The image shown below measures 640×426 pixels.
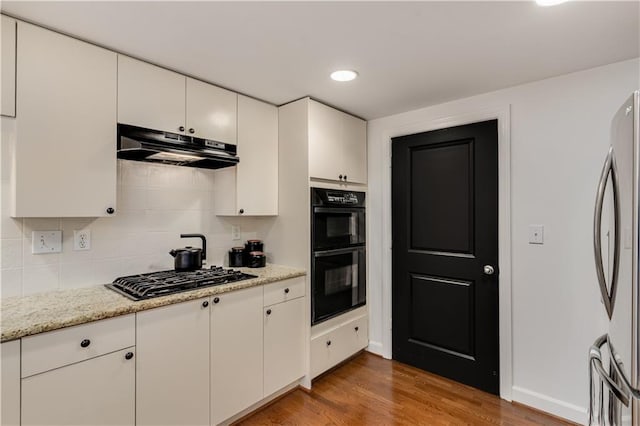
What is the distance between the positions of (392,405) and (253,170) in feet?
6.51

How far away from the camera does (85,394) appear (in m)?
1.46

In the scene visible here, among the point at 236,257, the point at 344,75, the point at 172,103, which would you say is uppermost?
the point at 344,75

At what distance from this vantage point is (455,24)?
5.21 feet

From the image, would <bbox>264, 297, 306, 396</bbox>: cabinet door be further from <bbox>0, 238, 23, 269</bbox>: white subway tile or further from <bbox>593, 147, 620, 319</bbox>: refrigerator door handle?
<bbox>593, 147, 620, 319</bbox>: refrigerator door handle

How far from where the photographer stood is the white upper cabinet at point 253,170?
2.48 metres

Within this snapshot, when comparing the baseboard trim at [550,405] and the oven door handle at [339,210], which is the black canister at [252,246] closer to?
the oven door handle at [339,210]

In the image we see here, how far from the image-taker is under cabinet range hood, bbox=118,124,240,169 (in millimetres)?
1794

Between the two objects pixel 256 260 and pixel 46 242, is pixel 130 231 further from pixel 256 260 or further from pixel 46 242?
pixel 256 260

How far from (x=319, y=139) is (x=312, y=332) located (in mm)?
1518

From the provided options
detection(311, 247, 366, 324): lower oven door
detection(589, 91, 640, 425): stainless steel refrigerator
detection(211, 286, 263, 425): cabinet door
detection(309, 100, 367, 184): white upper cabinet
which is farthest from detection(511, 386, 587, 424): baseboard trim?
detection(309, 100, 367, 184): white upper cabinet

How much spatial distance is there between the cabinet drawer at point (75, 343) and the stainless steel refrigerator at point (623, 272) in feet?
6.63

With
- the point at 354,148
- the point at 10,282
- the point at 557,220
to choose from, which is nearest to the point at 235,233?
the point at 354,148

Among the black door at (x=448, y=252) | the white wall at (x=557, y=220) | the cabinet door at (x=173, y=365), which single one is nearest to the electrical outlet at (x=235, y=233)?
the cabinet door at (x=173, y=365)

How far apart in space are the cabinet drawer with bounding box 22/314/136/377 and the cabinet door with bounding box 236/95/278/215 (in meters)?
1.14
